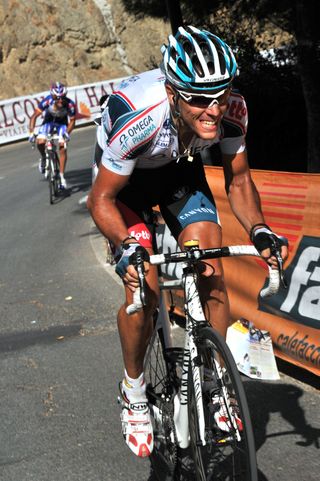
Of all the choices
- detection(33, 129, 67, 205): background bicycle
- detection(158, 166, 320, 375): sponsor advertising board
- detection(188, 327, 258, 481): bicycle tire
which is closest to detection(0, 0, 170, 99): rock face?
detection(33, 129, 67, 205): background bicycle

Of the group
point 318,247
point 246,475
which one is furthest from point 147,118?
point 318,247

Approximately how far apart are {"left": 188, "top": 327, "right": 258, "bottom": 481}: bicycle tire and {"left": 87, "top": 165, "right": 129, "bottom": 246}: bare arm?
659 millimetres

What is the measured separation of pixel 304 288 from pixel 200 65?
233 centimetres

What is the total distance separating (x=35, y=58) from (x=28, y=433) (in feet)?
116

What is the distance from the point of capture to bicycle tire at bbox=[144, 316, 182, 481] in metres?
3.84

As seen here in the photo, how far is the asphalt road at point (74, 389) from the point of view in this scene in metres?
4.31

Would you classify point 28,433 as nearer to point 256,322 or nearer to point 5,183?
point 256,322

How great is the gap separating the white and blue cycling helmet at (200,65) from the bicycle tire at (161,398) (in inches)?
53.4

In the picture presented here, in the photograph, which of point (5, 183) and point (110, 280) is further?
point (5, 183)

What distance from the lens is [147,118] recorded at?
3.61m

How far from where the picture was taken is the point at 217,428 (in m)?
3.38

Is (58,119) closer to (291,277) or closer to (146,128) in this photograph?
(291,277)

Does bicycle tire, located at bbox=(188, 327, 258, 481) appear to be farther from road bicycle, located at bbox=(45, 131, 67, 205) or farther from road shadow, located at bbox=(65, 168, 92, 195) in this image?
road shadow, located at bbox=(65, 168, 92, 195)

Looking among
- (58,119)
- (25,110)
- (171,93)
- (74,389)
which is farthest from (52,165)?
(25,110)
